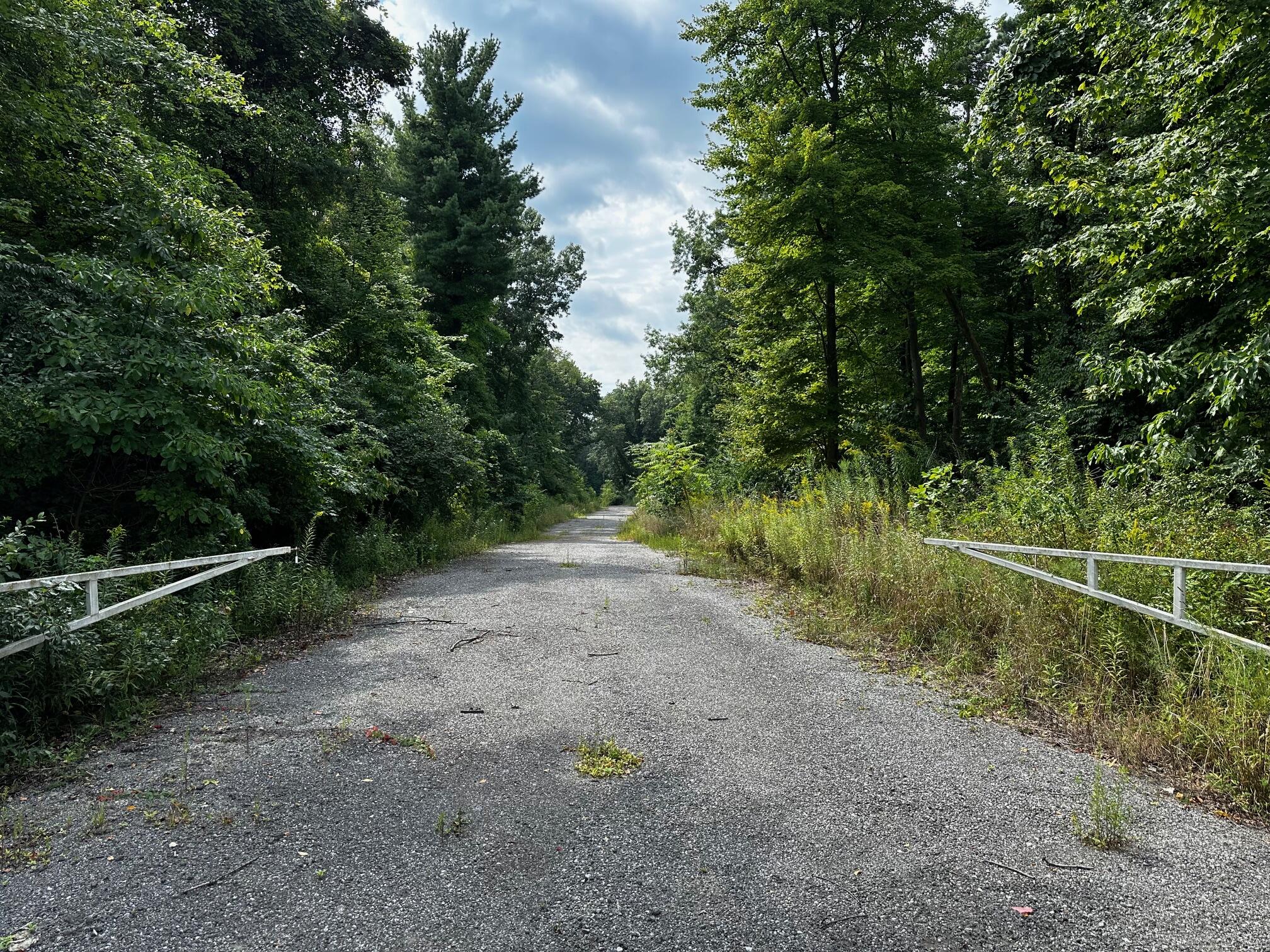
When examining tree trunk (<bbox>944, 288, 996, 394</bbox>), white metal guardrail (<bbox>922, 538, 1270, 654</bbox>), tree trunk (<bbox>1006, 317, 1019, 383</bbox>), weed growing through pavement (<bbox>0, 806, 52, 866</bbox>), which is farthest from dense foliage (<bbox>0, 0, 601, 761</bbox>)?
tree trunk (<bbox>1006, 317, 1019, 383</bbox>)

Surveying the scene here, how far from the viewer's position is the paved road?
2.31 metres

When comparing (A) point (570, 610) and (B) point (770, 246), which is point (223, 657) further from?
(B) point (770, 246)

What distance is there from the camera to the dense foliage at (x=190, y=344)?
5020 millimetres

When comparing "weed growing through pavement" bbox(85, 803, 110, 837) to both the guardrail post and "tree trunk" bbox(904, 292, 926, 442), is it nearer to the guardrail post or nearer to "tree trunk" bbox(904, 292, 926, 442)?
the guardrail post

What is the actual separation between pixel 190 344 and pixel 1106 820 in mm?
7048

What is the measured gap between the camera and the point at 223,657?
18.2 feet

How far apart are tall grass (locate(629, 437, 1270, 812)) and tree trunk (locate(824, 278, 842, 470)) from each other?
18.5 ft

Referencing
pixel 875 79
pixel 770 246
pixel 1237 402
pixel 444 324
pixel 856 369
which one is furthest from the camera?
pixel 444 324

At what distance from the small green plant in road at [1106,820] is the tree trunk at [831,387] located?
11.0m

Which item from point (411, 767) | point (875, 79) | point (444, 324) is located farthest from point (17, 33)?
point (444, 324)

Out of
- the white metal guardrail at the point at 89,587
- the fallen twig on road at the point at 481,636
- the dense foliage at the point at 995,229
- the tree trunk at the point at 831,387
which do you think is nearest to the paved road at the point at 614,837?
the white metal guardrail at the point at 89,587

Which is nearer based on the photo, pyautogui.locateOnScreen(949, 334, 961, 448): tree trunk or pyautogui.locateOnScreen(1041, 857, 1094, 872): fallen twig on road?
pyautogui.locateOnScreen(1041, 857, 1094, 872): fallen twig on road

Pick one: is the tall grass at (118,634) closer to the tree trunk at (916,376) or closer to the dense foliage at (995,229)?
the dense foliage at (995,229)

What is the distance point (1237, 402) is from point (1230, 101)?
306 centimetres
